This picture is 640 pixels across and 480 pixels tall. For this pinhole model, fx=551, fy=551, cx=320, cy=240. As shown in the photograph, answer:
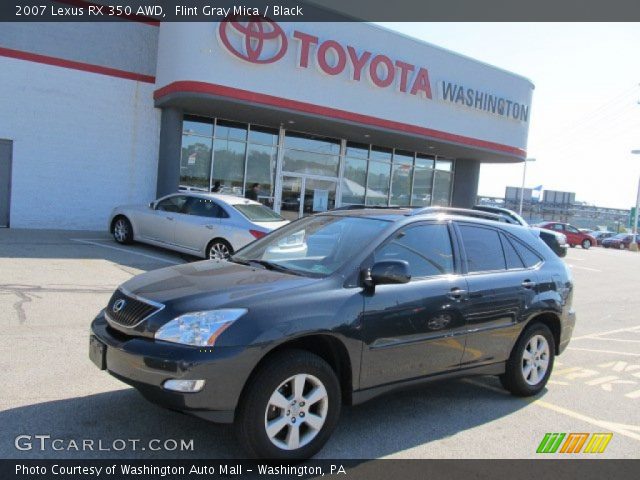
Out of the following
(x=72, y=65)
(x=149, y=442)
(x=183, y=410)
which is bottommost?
(x=149, y=442)

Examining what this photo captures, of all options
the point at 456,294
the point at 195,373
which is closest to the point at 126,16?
the point at 456,294

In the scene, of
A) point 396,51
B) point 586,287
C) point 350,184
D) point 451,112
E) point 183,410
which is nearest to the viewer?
point 183,410

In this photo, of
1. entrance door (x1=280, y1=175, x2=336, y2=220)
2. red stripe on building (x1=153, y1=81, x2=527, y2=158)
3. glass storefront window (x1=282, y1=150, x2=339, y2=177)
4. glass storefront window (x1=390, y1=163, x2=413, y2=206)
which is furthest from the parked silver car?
glass storefront window (x1=390, y1=163, x2=413, y2=206)

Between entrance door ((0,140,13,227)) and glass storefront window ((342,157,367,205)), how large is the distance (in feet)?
35.2

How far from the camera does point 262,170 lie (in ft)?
59.6

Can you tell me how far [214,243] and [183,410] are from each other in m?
7.88

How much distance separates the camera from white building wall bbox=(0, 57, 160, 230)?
1438 centimetres

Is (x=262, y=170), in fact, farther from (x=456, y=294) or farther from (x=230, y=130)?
(x=456, y=294)

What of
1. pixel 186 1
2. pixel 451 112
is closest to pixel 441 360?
pixel 186 1

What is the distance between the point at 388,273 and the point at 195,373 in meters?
1.46

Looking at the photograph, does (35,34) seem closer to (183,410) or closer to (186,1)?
(186,1)

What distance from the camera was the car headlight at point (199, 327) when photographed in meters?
3.30

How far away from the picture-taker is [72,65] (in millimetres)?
14883

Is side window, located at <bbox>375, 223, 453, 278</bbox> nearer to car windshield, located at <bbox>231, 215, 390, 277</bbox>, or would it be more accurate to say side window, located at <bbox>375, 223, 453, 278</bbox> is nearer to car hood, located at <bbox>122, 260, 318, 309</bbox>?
car windshield, located at <bbox>231, 215, 390, 277</bbox>
